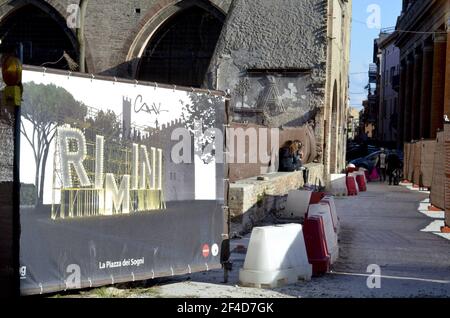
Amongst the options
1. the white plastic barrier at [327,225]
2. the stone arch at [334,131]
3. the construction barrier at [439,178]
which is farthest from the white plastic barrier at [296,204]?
the stone arch at [334,131]

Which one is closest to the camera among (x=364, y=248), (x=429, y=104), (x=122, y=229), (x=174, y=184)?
(x=122, y=229)

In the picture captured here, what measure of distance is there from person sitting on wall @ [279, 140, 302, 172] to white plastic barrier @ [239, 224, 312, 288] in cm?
1131

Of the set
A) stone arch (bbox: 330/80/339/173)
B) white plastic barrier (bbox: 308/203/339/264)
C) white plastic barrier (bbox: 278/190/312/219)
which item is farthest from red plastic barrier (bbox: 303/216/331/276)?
stone arch (bbox: 330/80/339/173)

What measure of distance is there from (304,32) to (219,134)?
57.0 feet

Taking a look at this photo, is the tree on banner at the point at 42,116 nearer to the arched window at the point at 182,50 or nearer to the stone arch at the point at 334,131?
the arched window at the point at 182,50

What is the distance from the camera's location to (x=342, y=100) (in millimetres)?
35875

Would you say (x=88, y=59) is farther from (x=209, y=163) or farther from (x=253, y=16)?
(x=209, y=163)

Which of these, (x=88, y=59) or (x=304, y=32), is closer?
(x=304, y=32)

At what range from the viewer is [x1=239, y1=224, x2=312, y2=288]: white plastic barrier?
7941 millimetres

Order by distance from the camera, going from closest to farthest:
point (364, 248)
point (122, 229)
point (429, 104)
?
1. point (122, 229)
2. point (364, 248)
3. point (429, 104)

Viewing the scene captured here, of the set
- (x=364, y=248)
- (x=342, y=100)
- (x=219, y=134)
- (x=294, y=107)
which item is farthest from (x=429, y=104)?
(x=219, y=134)

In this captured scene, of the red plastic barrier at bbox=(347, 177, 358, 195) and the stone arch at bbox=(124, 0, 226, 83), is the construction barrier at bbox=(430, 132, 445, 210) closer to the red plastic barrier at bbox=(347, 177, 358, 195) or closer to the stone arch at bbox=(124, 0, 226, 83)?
the red plastic barrier at bbox=(347, 177, 358, 195)

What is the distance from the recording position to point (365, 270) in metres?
9.43

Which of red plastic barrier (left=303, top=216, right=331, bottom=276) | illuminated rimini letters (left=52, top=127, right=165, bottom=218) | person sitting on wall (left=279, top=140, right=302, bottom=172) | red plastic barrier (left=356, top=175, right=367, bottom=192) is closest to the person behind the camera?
illuminated rimini letters (left=52, top=127, right=165, bottom=218)
